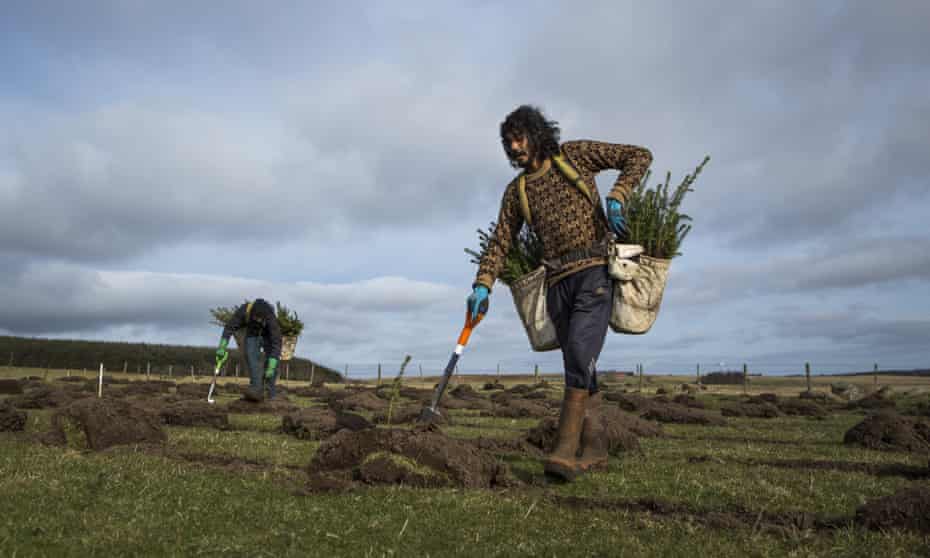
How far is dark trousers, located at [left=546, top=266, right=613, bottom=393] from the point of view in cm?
606

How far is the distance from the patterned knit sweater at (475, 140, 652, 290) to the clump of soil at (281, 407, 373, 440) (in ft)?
13.0

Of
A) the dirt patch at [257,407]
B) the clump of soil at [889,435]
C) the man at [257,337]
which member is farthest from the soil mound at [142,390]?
the clump of soil at [889,435]

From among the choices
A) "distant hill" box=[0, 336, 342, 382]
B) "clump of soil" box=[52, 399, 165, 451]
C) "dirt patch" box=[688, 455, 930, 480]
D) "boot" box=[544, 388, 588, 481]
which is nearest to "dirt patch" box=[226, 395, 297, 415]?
"clump of soil" box=[52, 399, 165, 451]

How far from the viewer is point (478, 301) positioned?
6.68 meters

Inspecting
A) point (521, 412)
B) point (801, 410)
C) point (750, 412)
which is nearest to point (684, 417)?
point (521, 412)

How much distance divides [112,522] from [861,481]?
6087mm

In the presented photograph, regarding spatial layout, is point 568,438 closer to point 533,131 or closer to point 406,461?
point 406,461

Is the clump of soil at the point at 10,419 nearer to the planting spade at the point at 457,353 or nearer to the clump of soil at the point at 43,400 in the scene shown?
the clump of soil at the point at 43,400

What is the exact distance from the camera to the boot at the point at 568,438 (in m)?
5.71

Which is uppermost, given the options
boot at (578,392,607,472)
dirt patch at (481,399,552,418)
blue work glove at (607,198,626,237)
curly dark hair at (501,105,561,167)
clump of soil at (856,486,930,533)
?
curly dark hair at (501,105,561,167)

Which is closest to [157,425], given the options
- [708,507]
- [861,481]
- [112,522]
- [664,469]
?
[112,522]

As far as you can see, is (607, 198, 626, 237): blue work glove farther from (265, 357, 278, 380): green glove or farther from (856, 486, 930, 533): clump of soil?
(265, 357, 278, 380): green glove

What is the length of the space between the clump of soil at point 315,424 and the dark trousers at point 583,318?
12.9 ft

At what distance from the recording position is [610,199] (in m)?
6.21
